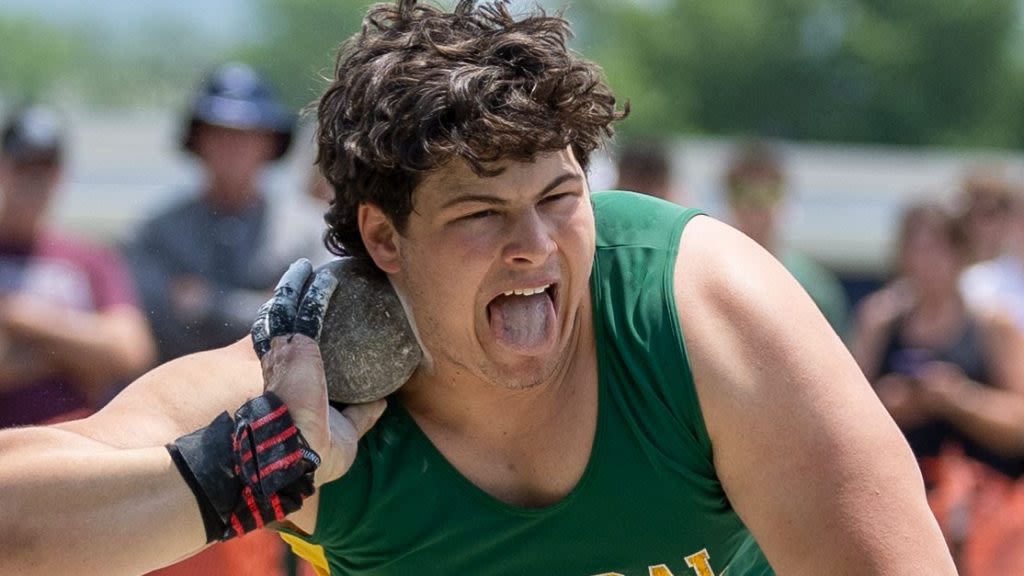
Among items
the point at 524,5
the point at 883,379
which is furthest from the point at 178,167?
the point at 524,5

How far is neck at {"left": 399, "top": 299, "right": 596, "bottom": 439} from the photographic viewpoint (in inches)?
134

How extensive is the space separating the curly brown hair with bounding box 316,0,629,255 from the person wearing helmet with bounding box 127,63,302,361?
2996mm

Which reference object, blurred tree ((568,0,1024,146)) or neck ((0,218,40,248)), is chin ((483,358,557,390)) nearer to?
neck ((0,218,40,248))

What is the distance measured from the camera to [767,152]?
7.80 metres

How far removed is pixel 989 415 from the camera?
6.74m

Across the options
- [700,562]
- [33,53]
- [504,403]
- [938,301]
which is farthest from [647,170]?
[33,53]

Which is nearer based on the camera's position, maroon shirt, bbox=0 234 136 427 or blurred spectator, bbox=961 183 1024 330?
maroon shirt, bbox=0 234 136 427

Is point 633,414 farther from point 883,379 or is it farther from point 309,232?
point 883,379

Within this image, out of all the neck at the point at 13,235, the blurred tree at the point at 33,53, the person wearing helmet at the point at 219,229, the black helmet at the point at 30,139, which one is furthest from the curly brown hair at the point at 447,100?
the blurred tree at the point at 33,53

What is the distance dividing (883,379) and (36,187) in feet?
12.1

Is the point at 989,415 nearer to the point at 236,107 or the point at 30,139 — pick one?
Result: the point at 236,107

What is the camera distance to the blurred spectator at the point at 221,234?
632cm

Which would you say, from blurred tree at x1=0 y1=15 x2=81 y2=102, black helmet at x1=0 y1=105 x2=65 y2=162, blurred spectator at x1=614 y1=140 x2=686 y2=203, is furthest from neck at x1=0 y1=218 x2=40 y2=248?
blurred tree at x1=0 y1=15 x2=81 y2=102

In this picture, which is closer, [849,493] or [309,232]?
[849,493]
